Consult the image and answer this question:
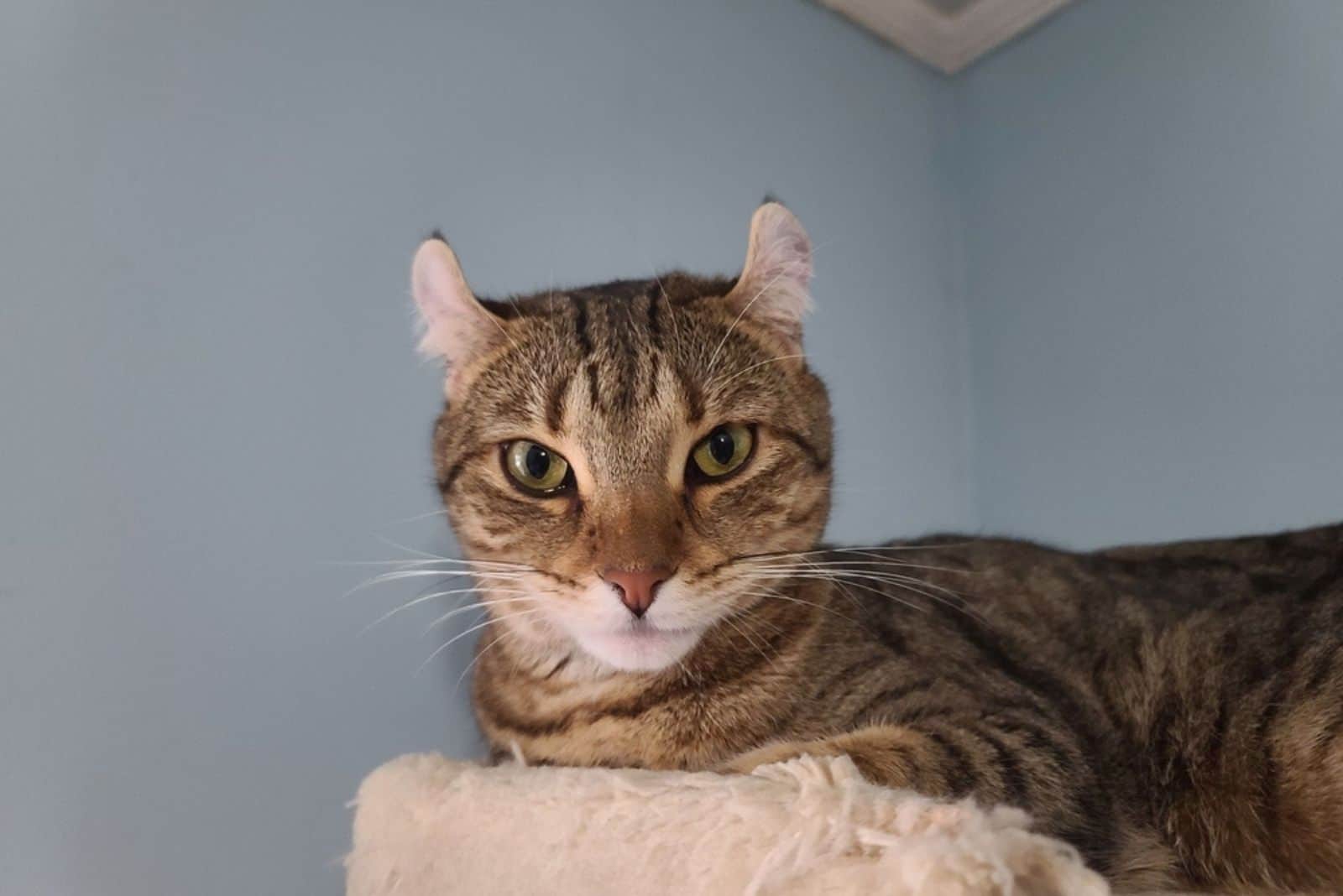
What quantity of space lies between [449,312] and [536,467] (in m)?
0.30

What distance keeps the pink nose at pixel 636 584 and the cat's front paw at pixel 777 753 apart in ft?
0.66

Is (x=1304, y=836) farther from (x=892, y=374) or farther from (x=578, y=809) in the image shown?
(x=892, y=374)

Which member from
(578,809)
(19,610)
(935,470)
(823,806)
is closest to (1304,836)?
(823,806)

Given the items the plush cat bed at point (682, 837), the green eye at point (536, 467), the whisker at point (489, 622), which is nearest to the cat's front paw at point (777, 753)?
the plush cat bed at point (682, 837)

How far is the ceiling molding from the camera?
2541mm

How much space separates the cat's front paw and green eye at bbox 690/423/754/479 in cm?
36

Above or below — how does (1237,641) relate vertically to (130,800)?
above

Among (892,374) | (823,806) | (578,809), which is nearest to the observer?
(823,806)

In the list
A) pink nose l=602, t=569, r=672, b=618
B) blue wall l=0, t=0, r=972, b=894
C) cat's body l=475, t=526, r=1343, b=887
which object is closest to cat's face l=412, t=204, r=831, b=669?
pink nose l=602, t=569, r=672, b=618

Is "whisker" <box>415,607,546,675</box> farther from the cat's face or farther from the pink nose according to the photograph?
the pink nose

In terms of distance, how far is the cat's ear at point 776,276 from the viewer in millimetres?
1330

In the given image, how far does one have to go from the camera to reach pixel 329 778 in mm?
1532

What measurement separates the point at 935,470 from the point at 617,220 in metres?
1.14

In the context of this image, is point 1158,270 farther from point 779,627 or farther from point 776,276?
point 779,627
